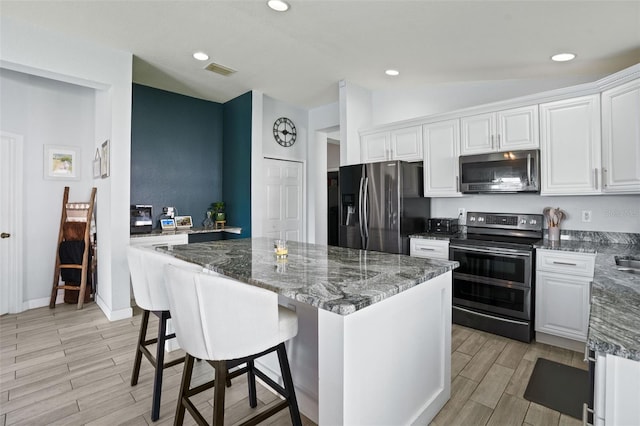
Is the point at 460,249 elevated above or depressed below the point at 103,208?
below

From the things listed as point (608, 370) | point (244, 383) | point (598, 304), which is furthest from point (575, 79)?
point (244, 383)

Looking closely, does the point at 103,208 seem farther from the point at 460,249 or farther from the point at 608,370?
the point at 608,370

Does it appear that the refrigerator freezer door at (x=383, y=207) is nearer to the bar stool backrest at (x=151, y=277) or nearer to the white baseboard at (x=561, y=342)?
the white baseboard at (x=561, y=342)

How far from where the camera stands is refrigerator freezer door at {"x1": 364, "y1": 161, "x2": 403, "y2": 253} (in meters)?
3.58

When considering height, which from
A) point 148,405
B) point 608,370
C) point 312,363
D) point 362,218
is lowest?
point 148,405

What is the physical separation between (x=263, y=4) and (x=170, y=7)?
29.7 inches

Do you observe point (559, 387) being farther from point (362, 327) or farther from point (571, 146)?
point (571, 146)

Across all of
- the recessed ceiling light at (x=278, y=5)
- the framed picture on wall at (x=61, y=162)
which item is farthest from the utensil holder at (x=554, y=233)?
the framed picture on wall at (x=61, y=162)

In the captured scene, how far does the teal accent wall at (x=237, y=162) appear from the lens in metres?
4.61

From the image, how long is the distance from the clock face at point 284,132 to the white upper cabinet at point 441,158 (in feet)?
7.62

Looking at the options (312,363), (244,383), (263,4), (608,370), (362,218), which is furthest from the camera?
(362,218)

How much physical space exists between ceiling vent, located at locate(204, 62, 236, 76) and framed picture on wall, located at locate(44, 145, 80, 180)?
1929 millimetres

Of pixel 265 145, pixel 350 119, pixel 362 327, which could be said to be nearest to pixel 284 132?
pixel 265 145

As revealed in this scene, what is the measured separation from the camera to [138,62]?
11.9 feet
